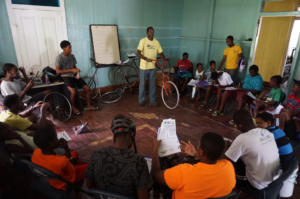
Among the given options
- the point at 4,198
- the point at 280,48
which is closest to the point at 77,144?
the point at 4,198

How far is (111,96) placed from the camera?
4.96 m

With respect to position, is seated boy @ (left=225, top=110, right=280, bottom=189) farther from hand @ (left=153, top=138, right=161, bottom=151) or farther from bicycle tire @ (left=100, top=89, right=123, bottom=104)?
bicycle tire @ (left=100, top=89, right=123, bottom=104)

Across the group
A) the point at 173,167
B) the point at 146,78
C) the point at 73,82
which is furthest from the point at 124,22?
the point at 173,167

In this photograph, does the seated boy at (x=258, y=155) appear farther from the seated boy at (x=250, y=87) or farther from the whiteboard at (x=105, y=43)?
the whiteboard at (x=105, y=43)

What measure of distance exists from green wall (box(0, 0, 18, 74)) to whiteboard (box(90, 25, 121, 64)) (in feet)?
5.33

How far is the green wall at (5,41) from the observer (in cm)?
365

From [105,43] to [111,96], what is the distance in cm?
131

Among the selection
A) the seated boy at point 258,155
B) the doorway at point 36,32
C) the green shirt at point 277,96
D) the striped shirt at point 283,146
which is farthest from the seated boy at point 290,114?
the doorway at point 36,32

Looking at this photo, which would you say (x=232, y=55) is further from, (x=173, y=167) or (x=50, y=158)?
(x=50, y=158)

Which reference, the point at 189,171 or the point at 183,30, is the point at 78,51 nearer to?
the point at 183,30

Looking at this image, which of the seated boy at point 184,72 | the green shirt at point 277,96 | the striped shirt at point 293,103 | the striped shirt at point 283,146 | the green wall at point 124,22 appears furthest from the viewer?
the seated boy at point 184,72

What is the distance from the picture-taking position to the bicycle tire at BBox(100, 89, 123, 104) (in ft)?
15.7

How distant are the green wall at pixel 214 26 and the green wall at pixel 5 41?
15.3 ft

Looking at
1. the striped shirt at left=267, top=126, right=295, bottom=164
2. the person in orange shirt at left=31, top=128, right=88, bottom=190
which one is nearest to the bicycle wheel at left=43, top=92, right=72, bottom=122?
the person in orange shirt at left=31, top=128, right=88, bottom=190
